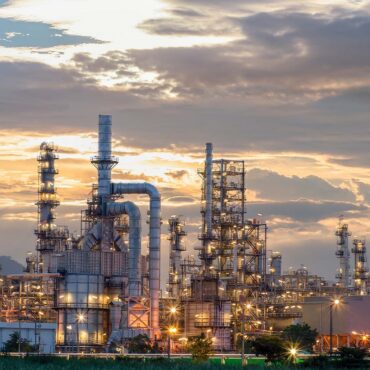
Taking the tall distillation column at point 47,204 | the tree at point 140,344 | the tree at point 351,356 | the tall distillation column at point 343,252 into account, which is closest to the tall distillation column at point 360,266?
the tall distillation column at point 343,252

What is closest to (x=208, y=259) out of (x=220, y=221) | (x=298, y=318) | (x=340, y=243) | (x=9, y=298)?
(x=220, y=221)

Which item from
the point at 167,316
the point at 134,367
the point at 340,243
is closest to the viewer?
the point at 134,367

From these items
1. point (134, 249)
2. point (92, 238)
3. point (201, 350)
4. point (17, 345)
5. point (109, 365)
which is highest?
point (92, 238)

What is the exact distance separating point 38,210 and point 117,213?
24539 millimetres

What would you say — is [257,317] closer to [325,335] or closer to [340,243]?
[325,335]

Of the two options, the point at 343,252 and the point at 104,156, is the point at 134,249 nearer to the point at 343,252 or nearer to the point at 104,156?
the point at 104,156

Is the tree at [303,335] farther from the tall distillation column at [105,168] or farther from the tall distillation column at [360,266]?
the tall distillation column at [360,266]

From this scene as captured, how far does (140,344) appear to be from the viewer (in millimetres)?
97812

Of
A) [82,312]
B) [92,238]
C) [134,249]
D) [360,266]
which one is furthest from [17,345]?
[360,266]

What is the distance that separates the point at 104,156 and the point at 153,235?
8696 millimetres

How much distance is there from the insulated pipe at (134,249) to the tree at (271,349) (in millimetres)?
22968

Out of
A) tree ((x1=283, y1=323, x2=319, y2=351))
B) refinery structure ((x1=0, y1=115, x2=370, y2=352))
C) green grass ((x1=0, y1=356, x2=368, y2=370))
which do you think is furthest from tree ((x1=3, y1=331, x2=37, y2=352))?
green grass ((x1=0, y1=356, x2=368, y2=370))

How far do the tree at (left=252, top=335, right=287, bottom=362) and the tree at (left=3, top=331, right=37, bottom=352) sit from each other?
948 inches

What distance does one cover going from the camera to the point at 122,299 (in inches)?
4154
